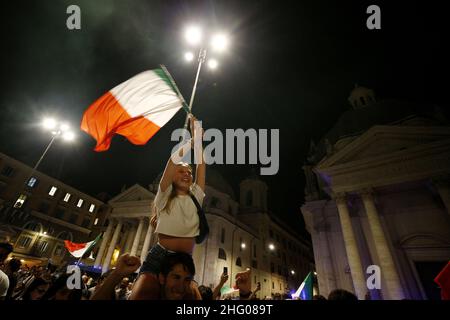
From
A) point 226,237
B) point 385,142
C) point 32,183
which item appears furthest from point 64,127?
point 32,183

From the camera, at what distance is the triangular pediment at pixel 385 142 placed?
14.2 m

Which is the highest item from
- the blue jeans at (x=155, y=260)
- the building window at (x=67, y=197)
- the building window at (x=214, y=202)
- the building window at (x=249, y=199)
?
the building window at (x=249, y=199)

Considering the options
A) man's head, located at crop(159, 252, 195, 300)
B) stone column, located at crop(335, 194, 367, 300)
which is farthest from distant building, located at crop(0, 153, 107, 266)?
stone column, located at crop(335, 194, 367, 300)

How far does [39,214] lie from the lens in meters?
35.6

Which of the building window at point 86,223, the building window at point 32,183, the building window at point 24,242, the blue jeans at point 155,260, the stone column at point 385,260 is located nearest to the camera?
the blue jeans at point 155,260

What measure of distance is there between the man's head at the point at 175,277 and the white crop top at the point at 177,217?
40cm

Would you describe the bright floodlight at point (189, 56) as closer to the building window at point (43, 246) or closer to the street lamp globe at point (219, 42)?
the street lamp globe at point (219, 42)

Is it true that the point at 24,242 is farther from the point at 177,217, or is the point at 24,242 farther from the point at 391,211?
the point at 391,211

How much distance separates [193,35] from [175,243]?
737 cm

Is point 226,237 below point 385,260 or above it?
above

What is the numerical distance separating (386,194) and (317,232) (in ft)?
21.6

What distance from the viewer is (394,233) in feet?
52.5

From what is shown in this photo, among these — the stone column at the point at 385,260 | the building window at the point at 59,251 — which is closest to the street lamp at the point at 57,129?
the stone column at the point at 385,260

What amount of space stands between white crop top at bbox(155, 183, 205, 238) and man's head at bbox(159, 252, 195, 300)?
40cm
